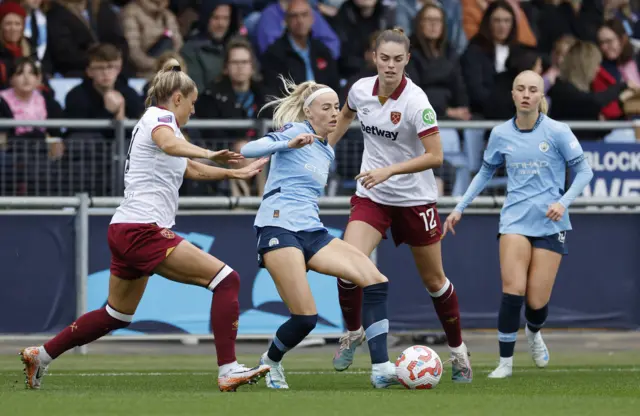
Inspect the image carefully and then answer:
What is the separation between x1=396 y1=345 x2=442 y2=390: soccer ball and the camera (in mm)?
9133

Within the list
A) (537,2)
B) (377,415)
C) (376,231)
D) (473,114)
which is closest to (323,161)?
(376,231)

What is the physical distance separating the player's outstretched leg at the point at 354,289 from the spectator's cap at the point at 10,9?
22.9 feet

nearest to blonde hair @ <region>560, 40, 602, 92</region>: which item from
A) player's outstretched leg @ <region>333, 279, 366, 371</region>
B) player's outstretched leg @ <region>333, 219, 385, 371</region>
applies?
player's outstretched leg @ <region>333, 219, 385, 371</region>

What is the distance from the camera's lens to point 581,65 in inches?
656

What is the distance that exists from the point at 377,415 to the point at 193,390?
7.33 ft

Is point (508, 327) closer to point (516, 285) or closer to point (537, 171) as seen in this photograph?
point (516, 285)

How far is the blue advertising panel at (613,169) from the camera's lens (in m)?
14.4

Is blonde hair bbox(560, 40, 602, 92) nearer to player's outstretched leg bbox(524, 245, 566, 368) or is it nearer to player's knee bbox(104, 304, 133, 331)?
player's outstretched leg bbox(524, 245, 566, 368)

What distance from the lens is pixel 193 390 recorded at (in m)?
9.09

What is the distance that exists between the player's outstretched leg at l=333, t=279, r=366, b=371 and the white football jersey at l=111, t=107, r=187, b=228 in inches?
70.3

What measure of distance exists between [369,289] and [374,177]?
78 centimetres

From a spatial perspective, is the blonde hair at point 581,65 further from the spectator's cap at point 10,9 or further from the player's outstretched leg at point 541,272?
the spectator's cap at point 10,9

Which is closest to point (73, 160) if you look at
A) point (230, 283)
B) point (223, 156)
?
point (230, 283)

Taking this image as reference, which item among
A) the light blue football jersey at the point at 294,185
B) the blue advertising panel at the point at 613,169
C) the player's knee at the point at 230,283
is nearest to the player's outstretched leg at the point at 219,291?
the player's knee at the point at 230,283
